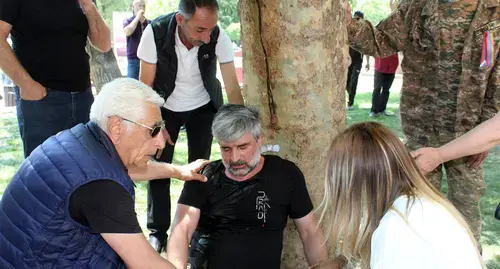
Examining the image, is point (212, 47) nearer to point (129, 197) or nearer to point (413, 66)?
point (413, 66)

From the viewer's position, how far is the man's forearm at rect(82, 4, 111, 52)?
3.23 meters

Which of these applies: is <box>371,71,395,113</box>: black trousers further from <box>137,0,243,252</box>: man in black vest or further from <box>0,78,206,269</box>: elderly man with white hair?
<box>0,78,206,269</box>: elderly man with white hair

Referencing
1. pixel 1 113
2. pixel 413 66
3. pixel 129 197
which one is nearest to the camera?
pixel 129 197

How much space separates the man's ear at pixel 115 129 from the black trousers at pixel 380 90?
26.7ft

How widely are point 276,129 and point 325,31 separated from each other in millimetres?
582

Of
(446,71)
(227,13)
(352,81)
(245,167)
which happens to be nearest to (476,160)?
(446,71)

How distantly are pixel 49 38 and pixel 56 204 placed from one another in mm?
1515

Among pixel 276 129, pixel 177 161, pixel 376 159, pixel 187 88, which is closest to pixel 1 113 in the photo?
pixel 177 161

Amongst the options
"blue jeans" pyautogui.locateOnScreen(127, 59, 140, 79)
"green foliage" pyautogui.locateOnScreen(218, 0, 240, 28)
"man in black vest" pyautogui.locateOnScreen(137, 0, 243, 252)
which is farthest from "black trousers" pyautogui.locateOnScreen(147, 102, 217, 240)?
"green foliage" pyautogui.locateOnScreen(218, 0, 240, 28)

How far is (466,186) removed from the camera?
3.27 meters

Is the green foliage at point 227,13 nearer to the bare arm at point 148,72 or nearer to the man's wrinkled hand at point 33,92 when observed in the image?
the bare arm at point 148,72

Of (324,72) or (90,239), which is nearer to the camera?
(90,239)

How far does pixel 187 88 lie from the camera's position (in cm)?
365

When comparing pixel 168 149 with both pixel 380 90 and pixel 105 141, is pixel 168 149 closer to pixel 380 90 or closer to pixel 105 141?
pixel 105 141
